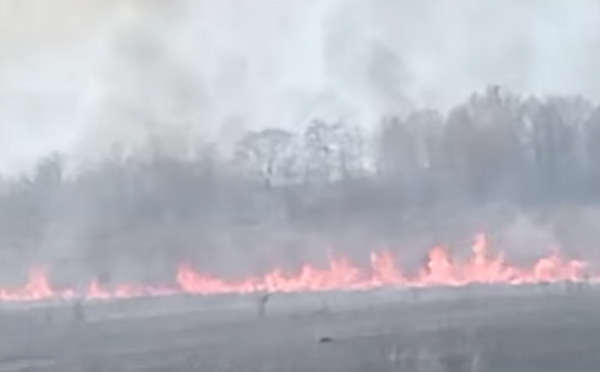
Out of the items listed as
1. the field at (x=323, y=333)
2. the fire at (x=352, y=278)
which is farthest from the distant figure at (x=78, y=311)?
the fire at (x=352, y=278)

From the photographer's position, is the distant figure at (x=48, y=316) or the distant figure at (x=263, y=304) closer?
the distant figure at (x=263, y=304)

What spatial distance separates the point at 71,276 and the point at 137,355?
109 feet

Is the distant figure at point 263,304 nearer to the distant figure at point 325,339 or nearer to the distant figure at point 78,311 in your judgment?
the distant figure at point 78,311

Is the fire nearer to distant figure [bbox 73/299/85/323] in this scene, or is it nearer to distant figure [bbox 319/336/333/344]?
distant figure [bbox 73/299/85/323]

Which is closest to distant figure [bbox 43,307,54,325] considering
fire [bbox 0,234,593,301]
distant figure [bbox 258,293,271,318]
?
fire [bbox 0,234,593,301]

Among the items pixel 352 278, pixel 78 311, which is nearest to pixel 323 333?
pixel 78 311

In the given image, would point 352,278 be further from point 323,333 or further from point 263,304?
point 323,333

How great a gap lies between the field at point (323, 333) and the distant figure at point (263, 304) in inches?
12.9

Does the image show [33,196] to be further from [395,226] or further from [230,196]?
[395,226]

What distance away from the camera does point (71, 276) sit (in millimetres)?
69250

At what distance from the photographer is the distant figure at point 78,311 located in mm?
55469

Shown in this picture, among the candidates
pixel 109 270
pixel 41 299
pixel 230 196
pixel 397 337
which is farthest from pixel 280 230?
pixel 397 337

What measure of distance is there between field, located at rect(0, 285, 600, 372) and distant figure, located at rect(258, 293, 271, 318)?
328 mm

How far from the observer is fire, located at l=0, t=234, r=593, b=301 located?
6550 centimetres
